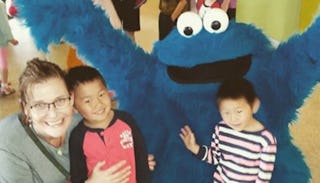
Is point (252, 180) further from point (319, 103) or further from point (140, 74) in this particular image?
point (319, 103)

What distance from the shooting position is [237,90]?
2.87 ft

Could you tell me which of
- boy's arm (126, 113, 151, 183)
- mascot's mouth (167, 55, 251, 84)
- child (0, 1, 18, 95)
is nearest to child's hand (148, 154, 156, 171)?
boy's arm (126, 113, 151, 183)

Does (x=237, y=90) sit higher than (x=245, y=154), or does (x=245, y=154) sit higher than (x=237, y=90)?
(x=237, y=90)

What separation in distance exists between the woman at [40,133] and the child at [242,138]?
8.4 inches

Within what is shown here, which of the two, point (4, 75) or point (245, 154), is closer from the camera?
point (245, 154)

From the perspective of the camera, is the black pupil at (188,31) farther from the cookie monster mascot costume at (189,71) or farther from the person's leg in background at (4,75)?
the person's leg in background at (4,75)

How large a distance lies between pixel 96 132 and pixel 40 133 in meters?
0.09

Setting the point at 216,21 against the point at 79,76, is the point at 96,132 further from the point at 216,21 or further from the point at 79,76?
the point at 216,21

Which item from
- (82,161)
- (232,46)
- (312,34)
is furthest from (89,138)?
Result: (312,34)

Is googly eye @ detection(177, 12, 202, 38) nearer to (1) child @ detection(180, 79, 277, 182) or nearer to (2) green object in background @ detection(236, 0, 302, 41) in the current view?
(1) child @ detection(180, 79, 277, 182)

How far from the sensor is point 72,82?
2.55 feet

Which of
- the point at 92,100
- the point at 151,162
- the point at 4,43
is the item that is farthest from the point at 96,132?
the point at 4,43

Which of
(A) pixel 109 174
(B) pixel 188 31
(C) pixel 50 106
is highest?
(B) pixel 188 31

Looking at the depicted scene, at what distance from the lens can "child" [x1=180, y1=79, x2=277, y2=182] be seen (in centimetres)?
88
